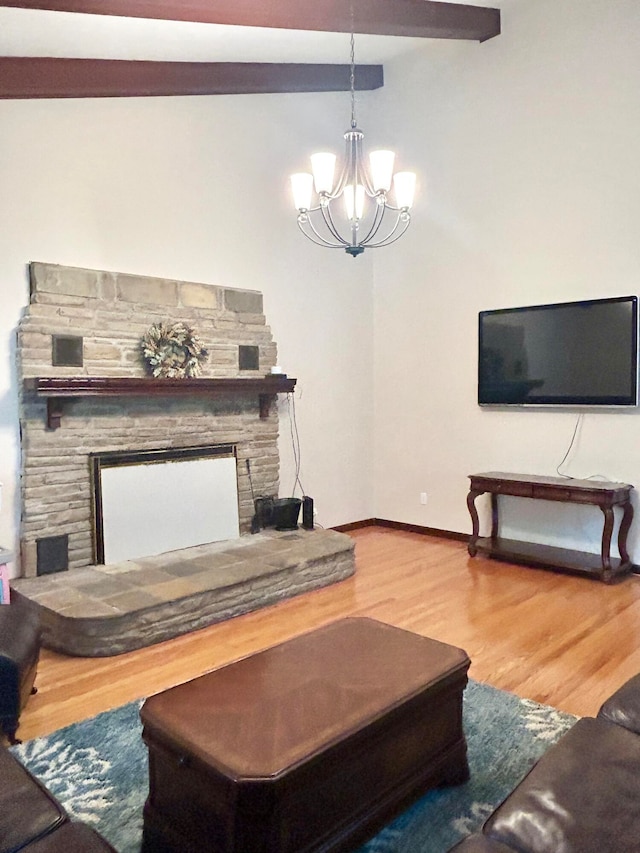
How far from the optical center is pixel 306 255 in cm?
557

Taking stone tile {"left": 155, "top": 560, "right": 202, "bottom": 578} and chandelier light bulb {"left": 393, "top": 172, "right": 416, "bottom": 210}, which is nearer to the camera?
chandelier light bulb {"left": 393, "top": 172, "right": 416, "bottom": 210}

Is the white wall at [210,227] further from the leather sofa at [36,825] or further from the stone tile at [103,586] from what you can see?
the leather sofa at [36,825]

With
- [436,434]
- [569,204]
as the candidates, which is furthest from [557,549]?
[569,204]

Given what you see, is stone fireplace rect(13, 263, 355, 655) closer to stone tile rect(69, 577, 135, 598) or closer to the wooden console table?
stone tile rect(69, 577, 135, 598)

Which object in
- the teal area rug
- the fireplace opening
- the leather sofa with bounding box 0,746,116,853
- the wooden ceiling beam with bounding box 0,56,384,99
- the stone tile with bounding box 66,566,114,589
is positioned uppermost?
the wooden ceiling beam with bounding box 0,56,384,99

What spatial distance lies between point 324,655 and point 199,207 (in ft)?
12.1

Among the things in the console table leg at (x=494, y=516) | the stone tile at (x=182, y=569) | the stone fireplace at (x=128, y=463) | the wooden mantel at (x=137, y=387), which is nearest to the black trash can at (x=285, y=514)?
the stone fireplace at (x=128, y=463)

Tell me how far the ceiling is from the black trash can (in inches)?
123

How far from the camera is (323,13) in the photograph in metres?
4.02

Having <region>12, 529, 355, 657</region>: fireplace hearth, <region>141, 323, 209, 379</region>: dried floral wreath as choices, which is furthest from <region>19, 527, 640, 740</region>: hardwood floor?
<region>141, 323, 209, 379</region>: dried floral wreath

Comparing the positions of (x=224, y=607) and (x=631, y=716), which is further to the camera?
(x=224, y=607)

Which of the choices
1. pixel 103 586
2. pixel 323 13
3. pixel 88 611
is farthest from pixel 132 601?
pixel 323 13

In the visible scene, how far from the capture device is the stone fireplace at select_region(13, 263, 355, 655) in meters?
3.57

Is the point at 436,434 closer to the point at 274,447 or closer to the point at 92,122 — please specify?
the point at 274,447
